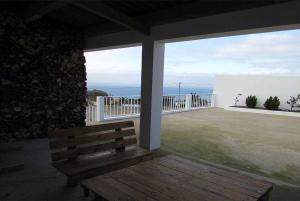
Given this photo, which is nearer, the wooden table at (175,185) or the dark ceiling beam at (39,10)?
the wooden table at (175,185)

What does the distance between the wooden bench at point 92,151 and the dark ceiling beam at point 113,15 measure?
6.01 feet

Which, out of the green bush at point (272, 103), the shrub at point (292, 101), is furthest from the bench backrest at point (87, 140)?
the shrub at point (292, 101)

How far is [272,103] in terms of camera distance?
10625mm

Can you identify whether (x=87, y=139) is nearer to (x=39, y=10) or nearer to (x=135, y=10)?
(x=135, y=10)

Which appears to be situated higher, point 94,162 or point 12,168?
point 94,162

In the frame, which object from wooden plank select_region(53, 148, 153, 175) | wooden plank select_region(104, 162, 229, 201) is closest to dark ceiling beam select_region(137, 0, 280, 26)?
wooden plank select_region(53, 148, 153, 175)

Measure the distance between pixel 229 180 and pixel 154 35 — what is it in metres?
3.10

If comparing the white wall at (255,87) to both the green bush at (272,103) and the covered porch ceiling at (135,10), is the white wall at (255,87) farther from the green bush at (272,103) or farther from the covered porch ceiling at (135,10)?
the covered porch ceiling at (135,10)

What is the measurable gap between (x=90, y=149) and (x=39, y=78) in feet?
10.4

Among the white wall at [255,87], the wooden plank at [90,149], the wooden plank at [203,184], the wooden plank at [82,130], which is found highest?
the white wall at [255,87]

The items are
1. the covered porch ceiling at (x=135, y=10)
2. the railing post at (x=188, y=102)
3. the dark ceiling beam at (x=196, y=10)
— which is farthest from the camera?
the railing post at (x=188, y=102)

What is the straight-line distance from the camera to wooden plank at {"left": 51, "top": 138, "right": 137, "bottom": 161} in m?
2.71

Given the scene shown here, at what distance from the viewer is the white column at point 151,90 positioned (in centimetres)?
452

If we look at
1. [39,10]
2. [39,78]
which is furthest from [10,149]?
[39,10]
